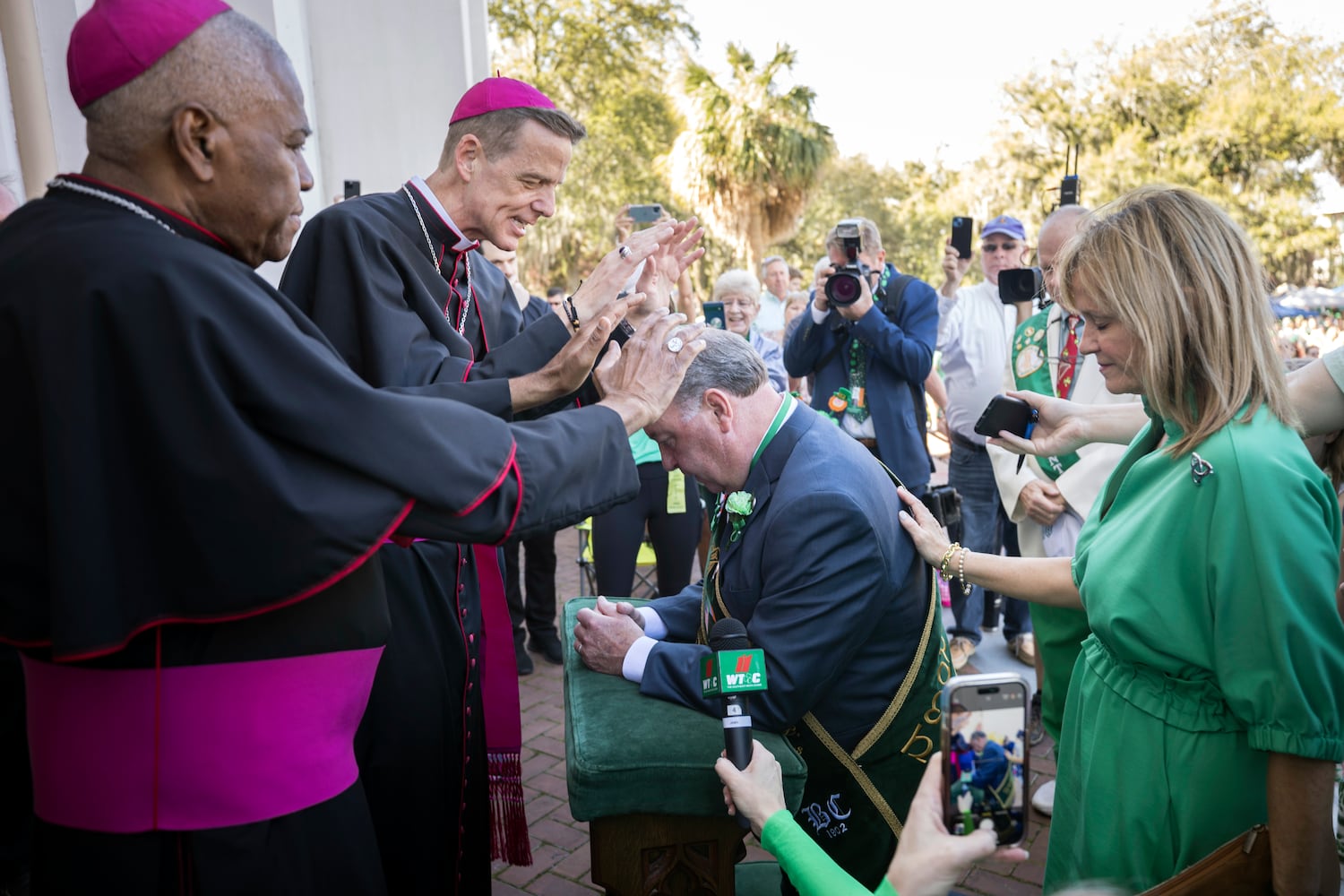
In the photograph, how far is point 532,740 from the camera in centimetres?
460

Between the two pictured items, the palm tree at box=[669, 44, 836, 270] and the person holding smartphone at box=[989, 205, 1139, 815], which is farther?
the palm tree at box=[669, 44, 836, 270]

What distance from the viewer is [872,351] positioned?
17.2 feet

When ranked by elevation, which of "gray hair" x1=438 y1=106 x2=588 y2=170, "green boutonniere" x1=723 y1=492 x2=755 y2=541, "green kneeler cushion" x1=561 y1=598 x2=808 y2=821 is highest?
"gray hair" x1=438 y1=106 x2=588 y2=170

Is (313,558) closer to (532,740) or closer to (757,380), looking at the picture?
(757,380)

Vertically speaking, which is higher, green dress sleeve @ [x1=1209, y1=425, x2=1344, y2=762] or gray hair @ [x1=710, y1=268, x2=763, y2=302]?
gray hair @ [x1=710, y1=268, x2=763, y2=302]

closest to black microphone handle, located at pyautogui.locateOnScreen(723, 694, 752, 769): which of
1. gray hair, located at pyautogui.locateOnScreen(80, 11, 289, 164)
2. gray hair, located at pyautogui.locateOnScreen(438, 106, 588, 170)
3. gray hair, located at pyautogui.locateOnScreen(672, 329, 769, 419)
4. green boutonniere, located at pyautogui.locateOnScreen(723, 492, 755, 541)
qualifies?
green boutonniere, located at pyautogui.locateOnScreen(723, 492, 755, 541)

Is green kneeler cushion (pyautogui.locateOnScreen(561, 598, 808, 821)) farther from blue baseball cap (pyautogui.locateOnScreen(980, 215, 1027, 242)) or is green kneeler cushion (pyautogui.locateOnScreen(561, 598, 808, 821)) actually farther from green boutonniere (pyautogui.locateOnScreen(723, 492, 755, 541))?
blue baseball cap (pyautogui.locateOnScreen(980, 215, 1027, 242))

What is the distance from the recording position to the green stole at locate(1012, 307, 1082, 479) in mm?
4020

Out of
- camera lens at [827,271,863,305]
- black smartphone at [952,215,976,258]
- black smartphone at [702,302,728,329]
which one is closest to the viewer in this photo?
camera lens at [827,271,863,305]

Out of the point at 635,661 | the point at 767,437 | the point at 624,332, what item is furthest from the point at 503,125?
the point at 635,661

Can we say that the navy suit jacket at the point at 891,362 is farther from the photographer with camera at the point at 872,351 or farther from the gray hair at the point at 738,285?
the gray hair at the point at 738,285

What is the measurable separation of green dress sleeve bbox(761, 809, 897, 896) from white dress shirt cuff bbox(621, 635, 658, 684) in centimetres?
79

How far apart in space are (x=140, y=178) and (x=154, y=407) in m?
0.35

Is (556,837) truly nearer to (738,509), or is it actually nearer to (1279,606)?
(738,509)
